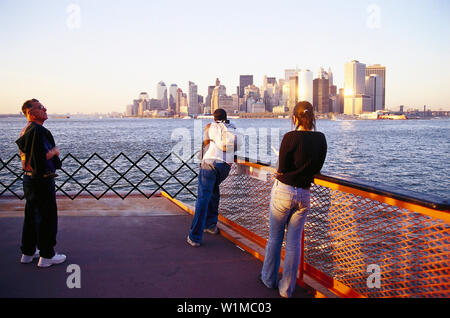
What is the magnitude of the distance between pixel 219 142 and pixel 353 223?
7.39 ft

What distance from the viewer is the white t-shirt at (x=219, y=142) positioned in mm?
5512

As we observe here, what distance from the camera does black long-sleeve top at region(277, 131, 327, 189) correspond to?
3676 millimetres

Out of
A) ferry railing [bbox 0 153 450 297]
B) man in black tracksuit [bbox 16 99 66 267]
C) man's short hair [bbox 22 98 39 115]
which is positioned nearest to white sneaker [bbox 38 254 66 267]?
man in black tracksuit [bbox 16 99 66 267]

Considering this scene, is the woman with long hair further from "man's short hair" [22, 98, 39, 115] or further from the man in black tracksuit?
"man's short hair" [22, 98, 39, 115]

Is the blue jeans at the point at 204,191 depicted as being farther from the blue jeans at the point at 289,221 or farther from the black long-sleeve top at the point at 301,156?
the black long-sleeve top at the point at 301,156

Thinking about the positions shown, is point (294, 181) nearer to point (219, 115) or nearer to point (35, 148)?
point (219, 115)

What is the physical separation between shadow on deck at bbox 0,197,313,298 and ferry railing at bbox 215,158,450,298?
67 cm

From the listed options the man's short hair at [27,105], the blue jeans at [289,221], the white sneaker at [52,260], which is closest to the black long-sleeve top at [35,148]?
the man's short hair at [27,105]

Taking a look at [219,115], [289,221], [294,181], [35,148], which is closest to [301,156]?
[294,181]

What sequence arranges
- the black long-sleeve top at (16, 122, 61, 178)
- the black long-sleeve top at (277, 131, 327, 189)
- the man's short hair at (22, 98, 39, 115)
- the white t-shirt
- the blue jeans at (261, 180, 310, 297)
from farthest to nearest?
the white t-shirt, the man's short hair at (22, 98, 39, 115), the black long-sleeve top at (16, 122, 61, 178), the blue jeans at (261, 180, 310, 297), the black long-sleeve top at (277, 131, 327, 189)

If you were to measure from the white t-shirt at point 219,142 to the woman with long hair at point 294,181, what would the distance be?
1718 mm

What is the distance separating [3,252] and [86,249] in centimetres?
112
